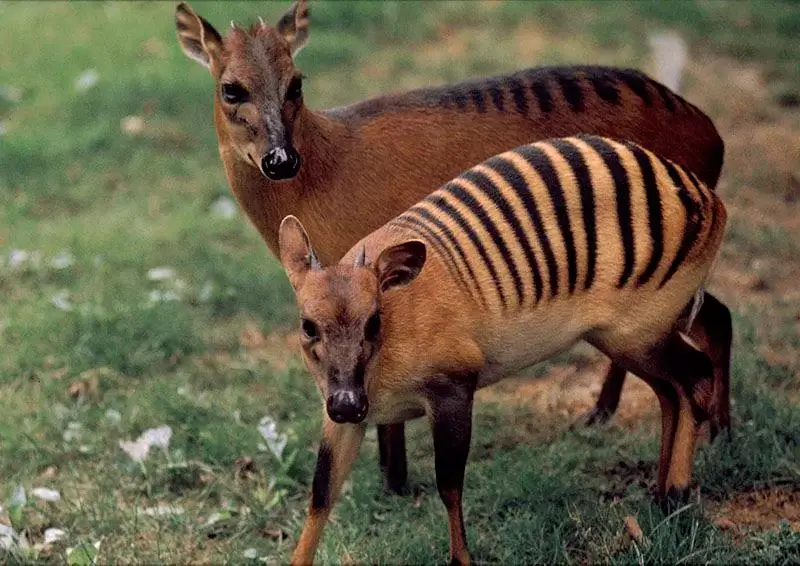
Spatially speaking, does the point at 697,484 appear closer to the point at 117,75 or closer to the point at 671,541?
the point at 671,541

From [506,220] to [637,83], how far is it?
44.9 inches

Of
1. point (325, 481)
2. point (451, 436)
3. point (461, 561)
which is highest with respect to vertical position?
point (451, 436)

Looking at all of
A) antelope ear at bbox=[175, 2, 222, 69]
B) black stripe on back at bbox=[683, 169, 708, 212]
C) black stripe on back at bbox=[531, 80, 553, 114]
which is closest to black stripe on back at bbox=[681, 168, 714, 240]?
black stripe on back at bbox=[683, 169, 708, 212]

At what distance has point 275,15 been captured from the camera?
9.43 metres

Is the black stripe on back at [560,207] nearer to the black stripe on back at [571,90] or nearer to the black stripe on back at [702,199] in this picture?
the black stripe on back at [702,199]

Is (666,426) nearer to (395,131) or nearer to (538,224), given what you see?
(538,224)

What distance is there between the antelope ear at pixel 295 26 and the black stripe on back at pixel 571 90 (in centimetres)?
94

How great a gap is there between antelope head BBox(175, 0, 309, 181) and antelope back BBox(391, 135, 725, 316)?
57 centimetres

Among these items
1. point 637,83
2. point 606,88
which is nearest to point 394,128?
point 606,88

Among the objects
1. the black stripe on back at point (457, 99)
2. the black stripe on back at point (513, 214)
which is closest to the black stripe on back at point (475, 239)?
the black stripe on back at point (513, 214)

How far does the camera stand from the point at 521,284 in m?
4.01

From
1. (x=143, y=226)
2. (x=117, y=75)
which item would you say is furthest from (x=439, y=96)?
(x=117, y=75)

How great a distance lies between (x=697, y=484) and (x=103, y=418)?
2.35 meters

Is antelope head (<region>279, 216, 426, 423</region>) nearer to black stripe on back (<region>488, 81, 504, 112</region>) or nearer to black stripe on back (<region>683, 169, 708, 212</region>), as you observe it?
black stripe on back (<region>683, 169, 708, 212</region>)
